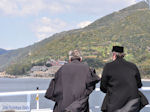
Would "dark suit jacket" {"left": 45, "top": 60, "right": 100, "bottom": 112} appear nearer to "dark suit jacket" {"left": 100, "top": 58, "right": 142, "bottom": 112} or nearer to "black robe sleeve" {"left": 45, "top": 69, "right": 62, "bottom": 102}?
"black robe sleeve" {"left": 45, "top": 69, "right": 62, "bottom": 102}

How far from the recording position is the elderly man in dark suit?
4758mm

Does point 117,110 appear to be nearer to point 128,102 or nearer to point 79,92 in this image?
point 128,102

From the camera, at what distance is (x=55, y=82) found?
192 inches

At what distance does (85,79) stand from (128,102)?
0.70 metres

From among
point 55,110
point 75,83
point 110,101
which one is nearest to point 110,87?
point 110,101

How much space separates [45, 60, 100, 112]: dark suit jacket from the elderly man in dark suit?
24cm

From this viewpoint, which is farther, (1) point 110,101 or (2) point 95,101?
(2) point 95,101

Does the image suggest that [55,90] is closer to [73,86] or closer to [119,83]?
[73,86]

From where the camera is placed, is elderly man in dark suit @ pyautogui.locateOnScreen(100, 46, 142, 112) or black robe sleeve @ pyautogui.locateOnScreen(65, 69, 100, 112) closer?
black robe sleeve @ pyautogui.locateOnScreen(65, 69, 100, 112)

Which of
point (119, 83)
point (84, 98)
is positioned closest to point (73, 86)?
point (84, 98)

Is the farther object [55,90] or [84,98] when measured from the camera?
[55,90]

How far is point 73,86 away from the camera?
4.73 metres

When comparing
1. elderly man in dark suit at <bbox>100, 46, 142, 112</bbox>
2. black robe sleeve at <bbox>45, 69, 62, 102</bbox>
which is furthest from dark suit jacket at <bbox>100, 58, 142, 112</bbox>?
black robe sleeve at <bbox>45, 69, 62, 102</bbox>

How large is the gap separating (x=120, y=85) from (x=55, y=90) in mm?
936
